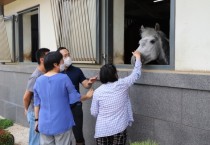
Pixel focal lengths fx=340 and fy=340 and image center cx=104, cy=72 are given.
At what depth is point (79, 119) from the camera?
4.83 m

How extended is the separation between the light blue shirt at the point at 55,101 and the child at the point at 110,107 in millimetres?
303

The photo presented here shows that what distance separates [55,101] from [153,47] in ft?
5.18

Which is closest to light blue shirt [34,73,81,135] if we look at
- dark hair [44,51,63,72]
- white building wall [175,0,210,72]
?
dark hair [44,51,63,72]

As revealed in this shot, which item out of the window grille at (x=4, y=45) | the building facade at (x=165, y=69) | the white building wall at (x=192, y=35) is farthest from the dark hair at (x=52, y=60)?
→ the window grille at (x=4, y=45)

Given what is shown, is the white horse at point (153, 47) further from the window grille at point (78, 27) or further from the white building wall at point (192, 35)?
the window grille at point (78, 27)

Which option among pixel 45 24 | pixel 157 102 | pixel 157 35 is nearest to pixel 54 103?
pixel 157 102

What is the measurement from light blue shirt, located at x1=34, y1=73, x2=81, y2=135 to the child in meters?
0.30

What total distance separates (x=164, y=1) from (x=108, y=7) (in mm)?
2710

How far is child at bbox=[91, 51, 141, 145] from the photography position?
3711mm

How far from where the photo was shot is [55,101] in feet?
11.7

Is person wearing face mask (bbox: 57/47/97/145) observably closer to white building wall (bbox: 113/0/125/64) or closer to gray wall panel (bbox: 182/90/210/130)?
white building wall (bbox: 113/0/125/64)

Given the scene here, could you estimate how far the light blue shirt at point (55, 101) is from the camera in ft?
11.7

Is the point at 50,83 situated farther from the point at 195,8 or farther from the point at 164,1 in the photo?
the point at 164,1

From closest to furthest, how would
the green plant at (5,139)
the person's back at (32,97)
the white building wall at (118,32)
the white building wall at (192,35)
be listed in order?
the white building wall at (192,35), the person's back at (32,97), the white building wall at (118,32), the green plant at (5,139)
